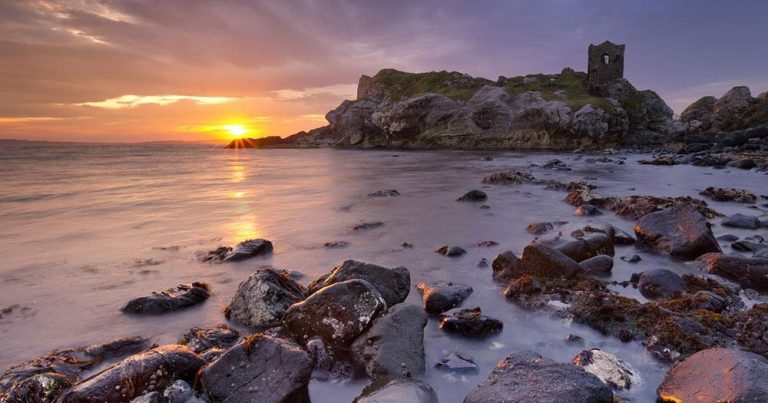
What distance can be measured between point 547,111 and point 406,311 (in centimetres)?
6830

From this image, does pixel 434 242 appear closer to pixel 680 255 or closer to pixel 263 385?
pixel 680 255

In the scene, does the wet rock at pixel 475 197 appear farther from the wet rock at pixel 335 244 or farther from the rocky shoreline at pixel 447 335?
the rocky shoreline at pixel 447 335

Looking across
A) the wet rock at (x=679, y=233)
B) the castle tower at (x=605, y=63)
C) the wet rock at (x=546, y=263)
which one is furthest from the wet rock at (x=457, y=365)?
the castle tower at (x=605, y=63)

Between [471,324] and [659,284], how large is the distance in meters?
3.38

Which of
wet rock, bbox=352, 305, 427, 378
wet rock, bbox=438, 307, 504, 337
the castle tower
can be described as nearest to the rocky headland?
the castle tower

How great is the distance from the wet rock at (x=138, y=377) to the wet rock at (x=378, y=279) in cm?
232

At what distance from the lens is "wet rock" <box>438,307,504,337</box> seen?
5.03 metres

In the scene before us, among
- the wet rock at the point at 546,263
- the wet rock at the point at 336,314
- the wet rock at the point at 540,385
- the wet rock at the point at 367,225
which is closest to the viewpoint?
the wet rock at the point at 540,385

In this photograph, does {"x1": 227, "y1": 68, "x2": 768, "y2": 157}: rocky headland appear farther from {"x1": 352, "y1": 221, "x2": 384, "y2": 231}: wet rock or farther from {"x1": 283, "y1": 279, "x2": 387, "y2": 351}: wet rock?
{"x1": 283, "y1": 279, "x2": 387, "y2": 351}: wet rock

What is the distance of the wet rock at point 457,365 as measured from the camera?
4297 millimetres

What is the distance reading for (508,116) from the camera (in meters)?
75.2

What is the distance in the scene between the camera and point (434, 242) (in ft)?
31.4

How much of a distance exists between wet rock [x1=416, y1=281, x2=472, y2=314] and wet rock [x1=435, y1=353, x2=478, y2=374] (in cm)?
123

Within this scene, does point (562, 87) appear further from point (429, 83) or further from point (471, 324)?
point (471, 324)
